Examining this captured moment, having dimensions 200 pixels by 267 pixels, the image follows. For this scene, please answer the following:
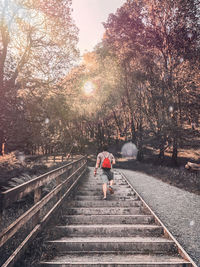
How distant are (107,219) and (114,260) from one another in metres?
1.71

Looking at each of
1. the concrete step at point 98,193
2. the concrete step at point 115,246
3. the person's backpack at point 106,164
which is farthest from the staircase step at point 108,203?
the concrete step at point 115,246

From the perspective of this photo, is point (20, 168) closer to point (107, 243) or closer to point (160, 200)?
point (160, 200)

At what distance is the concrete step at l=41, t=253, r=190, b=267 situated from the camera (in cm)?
338

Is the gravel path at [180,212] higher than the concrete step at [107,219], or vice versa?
the concrete step at [107,219]

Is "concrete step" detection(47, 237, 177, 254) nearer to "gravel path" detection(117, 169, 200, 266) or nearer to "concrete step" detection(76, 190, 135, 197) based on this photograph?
"gravel path" detection(117, 169, 200, 266)

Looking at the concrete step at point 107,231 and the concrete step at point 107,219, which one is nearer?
the concrete step at point 107,231

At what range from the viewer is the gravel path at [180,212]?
15.1 ft

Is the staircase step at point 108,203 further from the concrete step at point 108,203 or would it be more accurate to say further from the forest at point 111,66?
the forest at point 111,66

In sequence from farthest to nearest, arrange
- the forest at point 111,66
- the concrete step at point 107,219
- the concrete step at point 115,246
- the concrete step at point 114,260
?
the forest at point 111,66
the concrete step at point 107,219
the concrete step at point 115,246
the concrete step at point 114,260

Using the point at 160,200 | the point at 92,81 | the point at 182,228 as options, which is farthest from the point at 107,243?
the point at 92,81

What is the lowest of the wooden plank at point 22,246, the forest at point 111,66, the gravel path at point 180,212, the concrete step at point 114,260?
the gravel path at point 180,212

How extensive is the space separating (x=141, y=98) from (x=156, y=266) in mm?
19756

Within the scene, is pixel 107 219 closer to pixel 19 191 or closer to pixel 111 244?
pixel 111 244

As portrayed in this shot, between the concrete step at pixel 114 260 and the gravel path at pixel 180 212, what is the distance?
0.68 m
